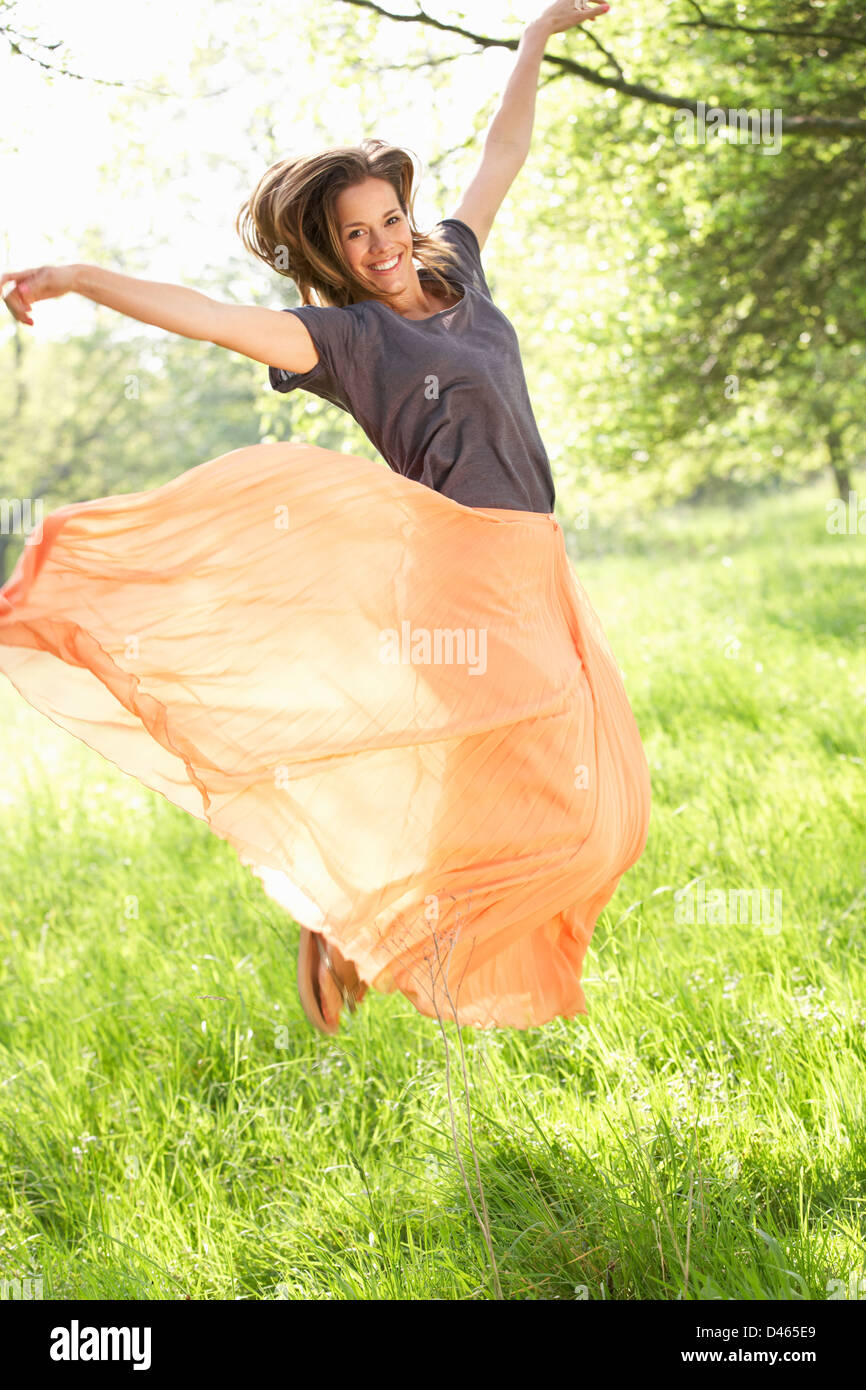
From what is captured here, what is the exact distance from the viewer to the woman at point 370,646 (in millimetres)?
2625

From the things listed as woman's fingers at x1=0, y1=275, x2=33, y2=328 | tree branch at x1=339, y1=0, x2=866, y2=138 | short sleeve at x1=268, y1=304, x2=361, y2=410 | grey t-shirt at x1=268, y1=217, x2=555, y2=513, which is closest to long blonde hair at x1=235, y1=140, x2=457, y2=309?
grey t-shirt at x1=268, y1=217, x2=555, y2=513

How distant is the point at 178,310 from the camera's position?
2328 millimetres

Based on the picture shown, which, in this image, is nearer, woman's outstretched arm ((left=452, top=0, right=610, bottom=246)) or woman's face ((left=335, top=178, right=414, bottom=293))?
woman's face ((left=335, top=178, right=414, bottom=293))

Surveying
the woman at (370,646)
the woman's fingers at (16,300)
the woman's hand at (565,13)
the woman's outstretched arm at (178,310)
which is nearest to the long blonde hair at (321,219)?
the woman at (370,646)

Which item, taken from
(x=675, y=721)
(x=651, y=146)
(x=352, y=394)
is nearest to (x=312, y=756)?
(x=352, y=394)

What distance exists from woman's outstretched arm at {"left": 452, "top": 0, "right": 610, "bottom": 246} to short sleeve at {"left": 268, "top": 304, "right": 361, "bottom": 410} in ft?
2.63

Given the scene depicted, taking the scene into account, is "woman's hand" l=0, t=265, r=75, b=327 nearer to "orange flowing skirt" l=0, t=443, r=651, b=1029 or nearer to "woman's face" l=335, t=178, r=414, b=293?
"orange flowing skirt" l=0, t=443, r=651, b=1029

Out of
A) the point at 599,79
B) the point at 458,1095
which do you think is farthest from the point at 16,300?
the point at 599,79

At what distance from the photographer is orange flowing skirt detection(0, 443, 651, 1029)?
8.63 ft

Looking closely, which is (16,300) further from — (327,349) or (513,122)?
(513,122)

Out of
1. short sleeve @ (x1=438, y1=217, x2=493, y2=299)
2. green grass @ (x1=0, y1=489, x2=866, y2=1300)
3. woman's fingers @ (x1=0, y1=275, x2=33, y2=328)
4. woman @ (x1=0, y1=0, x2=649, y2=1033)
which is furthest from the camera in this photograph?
short sleeve @ (x1=438, y1=217, x2=493, y2=299)

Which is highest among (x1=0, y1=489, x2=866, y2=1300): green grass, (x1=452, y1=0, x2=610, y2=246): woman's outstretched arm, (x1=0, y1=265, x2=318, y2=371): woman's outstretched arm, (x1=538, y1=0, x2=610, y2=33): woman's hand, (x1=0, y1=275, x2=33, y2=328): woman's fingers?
(x1=538, y1=0, x2=610, y2=33): woman's hand

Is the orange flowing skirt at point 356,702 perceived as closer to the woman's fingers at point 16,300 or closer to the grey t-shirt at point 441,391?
the grey t-shirt at point 441,391

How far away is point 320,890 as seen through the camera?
8.95 feet
